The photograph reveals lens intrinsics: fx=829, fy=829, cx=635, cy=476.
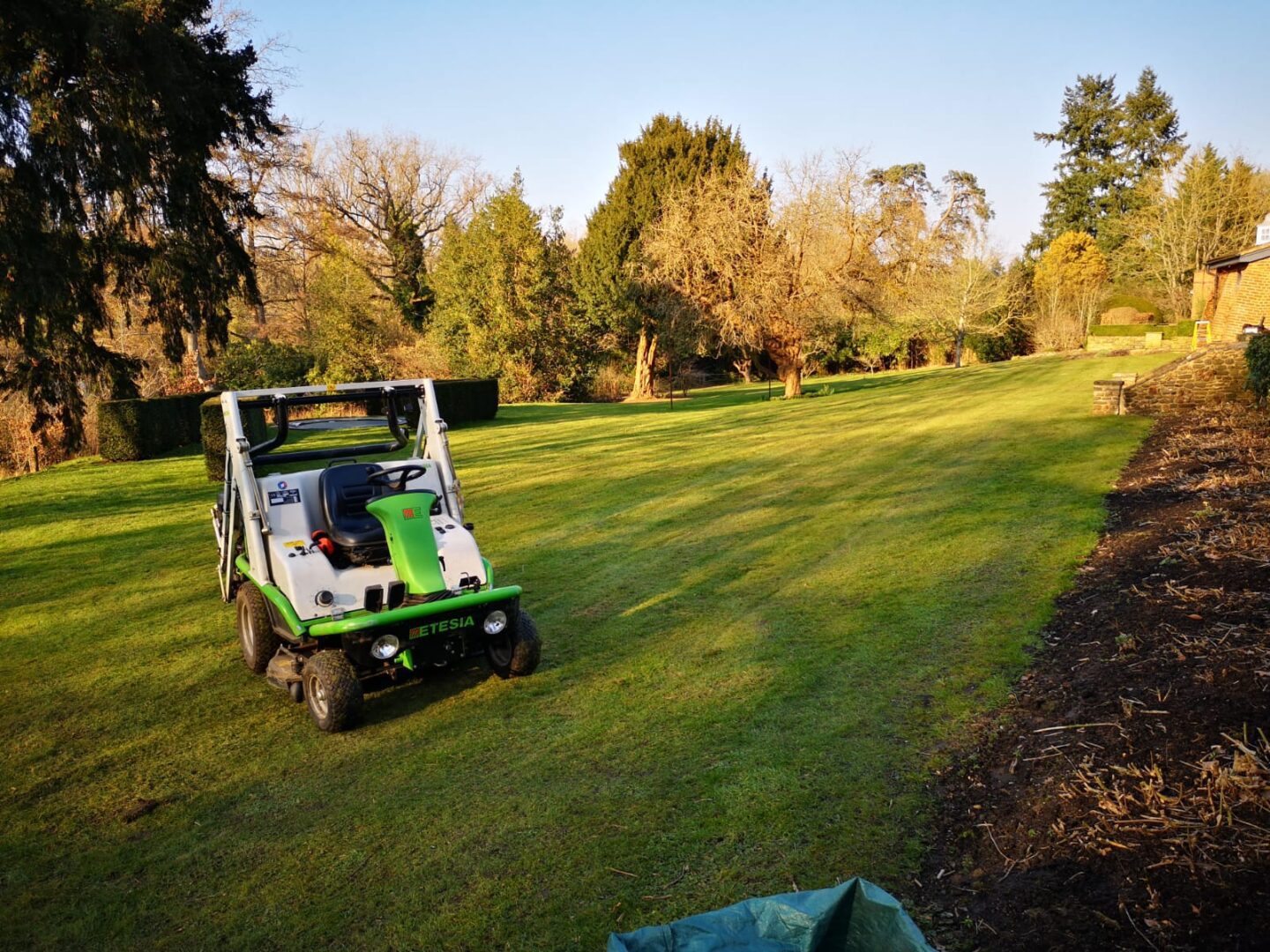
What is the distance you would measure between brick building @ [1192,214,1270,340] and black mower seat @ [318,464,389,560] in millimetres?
26682

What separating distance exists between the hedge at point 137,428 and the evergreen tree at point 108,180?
476 centimetres

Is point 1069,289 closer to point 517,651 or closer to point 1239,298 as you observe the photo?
point 1239,298

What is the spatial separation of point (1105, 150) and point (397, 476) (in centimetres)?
6957

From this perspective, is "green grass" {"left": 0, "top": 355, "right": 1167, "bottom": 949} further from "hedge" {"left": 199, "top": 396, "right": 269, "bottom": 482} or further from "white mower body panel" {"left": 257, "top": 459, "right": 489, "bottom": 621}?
"hedge" {"left": 199, "top": 396, "right": 269, "bottom": 482}

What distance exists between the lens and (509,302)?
28531mm

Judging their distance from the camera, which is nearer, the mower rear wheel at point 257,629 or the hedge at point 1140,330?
the mower rear wheel at point 257,629

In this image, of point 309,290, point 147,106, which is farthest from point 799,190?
point 147,106

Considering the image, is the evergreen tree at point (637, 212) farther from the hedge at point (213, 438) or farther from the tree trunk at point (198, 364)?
the hedge at point (213, 438)

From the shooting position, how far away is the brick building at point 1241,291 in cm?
2480

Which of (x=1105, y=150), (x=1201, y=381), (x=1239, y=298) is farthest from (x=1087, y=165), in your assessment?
(x=1201, y=381)

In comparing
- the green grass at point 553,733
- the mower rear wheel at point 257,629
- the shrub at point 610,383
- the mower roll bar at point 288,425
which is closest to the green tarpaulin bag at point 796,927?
the green grass at point 553,733

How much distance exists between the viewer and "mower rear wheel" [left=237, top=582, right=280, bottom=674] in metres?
5.70

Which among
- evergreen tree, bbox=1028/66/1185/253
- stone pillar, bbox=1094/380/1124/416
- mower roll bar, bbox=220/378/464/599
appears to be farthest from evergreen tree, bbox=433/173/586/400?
evergreen tree, bbox=1028/66/1185/253

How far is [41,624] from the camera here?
24.6ft
